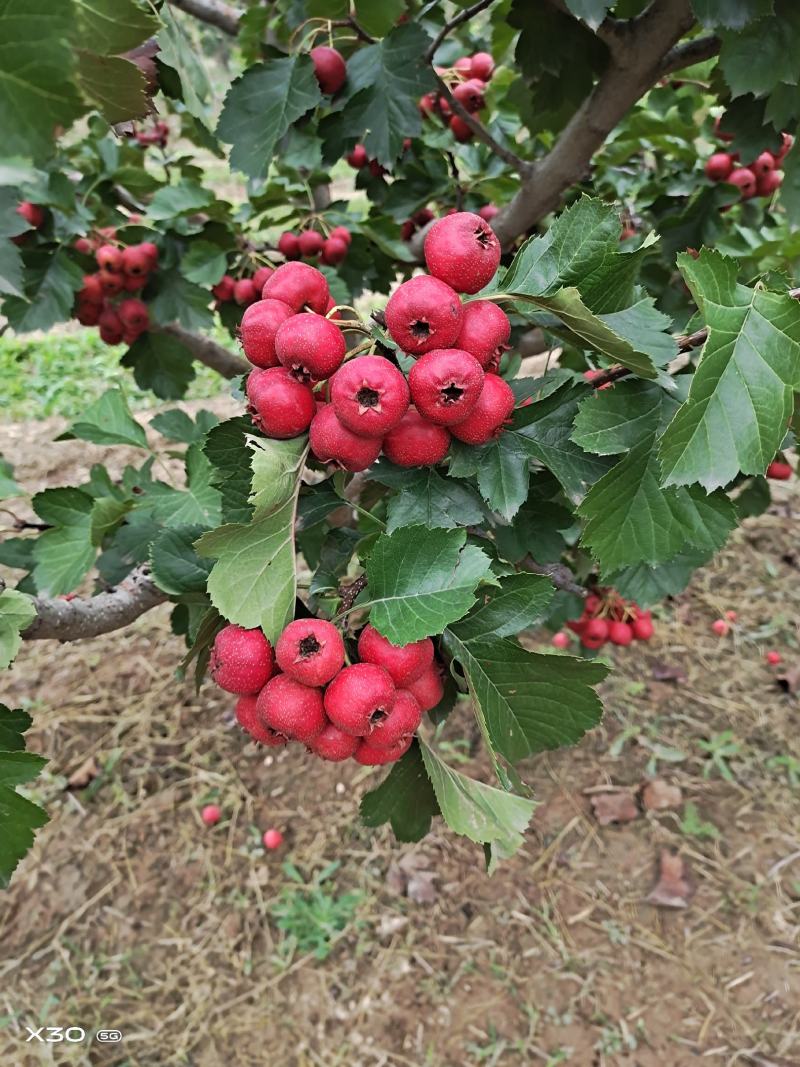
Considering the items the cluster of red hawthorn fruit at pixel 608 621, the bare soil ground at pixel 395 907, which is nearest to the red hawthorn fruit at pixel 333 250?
the cluster of red hawthorn fruit at pixel 608 621

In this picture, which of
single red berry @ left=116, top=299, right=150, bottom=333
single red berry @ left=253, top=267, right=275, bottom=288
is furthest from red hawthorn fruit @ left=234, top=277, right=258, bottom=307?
single red berry @ left=116, top=299, right=150, bottom=333

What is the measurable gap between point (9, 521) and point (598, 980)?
2.89 meters

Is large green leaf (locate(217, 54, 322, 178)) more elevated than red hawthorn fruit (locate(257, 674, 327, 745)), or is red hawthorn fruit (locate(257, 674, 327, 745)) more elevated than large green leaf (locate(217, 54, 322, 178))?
large green leaf (locate(217, 54, 322, 178))

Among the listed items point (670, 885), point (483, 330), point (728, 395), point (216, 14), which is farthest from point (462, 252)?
point (670, 885)

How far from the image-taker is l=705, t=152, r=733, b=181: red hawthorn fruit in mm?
1814

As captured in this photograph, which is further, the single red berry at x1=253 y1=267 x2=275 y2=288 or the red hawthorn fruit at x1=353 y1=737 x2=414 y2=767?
the single red berry at x1=253 y1=267 x2=275 y2=288

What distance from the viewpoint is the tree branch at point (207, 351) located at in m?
2.07

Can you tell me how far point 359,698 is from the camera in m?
0.67

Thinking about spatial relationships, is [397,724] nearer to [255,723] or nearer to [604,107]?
[255,723]

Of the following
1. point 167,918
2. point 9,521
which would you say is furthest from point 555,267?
point 9,521

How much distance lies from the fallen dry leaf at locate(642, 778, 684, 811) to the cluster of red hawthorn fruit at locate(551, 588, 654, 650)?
1.88 ft

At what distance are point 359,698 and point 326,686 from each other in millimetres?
55

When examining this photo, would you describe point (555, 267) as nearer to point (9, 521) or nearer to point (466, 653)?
point (466, 653)

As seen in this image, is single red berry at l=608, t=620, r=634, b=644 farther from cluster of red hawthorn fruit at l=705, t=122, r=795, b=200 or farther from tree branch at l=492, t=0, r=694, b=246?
cluster of red hawthorn fruit at l=705, t=122, r=795, b=200
